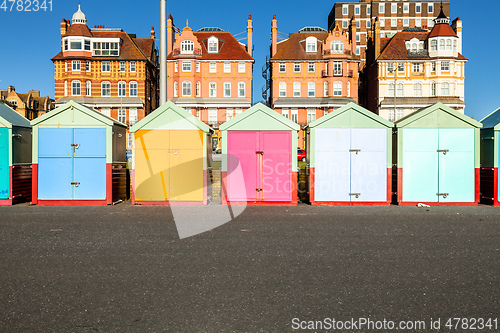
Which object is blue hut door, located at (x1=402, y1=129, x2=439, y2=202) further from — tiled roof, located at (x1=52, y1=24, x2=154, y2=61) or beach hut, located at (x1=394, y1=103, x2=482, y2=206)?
tiled roof, located at (x1=52, y1=24, x2=154, y2=61)

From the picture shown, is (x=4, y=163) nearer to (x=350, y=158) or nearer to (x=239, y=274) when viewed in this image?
(x=350, y=158)

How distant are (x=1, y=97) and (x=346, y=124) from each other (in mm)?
90766

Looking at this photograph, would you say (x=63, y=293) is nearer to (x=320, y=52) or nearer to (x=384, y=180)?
(x=384, y=180)

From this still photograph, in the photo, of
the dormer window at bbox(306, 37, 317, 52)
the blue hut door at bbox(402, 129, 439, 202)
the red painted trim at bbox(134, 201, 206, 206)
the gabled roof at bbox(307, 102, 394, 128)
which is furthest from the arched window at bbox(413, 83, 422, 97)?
the red painted trim at bbox(134, 201, 206, 206)

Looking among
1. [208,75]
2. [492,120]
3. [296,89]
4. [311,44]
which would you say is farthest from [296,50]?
[492,120]

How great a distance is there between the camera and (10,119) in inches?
589

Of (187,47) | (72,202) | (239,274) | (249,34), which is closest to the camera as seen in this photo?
(239,274)

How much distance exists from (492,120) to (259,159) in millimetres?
7710

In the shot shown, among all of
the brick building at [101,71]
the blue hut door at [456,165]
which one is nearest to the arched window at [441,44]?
the brick building at [101,71]

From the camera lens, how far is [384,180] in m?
14.4

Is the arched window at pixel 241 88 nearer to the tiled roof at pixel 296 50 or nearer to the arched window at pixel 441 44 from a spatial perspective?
the tiled roof at pixel 296 50

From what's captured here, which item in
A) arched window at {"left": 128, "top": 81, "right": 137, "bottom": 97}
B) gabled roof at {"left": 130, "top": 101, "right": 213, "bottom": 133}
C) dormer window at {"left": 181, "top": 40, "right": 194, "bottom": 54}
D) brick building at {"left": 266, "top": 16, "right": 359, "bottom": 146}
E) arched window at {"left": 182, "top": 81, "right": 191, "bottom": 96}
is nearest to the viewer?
gabled roof at {"left": 130, "top": 101, "right": 213, "bottom": 133}

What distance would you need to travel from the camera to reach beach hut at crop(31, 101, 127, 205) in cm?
1440

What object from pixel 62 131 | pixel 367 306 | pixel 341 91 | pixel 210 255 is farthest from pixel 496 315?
pixel 341 91
